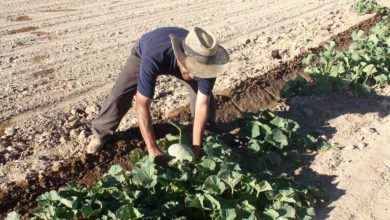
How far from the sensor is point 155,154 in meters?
4.39

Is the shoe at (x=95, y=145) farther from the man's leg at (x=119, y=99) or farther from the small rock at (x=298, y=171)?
the small rock at (x=298, y=171)

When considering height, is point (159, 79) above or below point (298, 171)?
below

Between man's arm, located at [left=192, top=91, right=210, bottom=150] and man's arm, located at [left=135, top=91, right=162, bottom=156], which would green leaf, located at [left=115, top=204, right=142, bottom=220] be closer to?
man's arm, located at [left=135, top=91, right=162, bottom=156]

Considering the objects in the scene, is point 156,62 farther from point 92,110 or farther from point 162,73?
point 92,110

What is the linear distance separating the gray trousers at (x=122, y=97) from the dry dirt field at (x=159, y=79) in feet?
1.60

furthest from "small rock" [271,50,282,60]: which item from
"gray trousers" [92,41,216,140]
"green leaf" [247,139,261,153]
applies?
"green leaf" [247,139,261,153]

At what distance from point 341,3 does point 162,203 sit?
1104cm

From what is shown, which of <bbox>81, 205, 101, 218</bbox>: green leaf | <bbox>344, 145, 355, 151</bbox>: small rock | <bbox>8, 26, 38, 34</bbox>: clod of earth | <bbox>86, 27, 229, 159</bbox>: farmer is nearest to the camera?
<bbox>81, 205, 101, 218</bbox>: green leaf

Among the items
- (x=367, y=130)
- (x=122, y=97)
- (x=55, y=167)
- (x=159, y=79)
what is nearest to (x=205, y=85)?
(x=122, y=97)

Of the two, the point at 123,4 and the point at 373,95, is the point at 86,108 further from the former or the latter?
the point at 123,4

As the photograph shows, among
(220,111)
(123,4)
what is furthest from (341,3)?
(220,111)

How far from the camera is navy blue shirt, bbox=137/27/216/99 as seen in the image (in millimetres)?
4215

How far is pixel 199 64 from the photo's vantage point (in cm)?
396

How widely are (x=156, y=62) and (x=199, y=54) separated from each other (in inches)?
21.2
